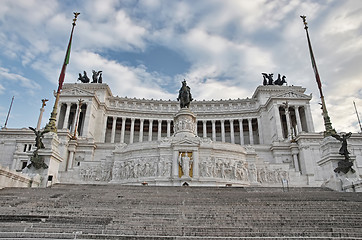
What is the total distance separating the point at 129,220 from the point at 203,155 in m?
17.4

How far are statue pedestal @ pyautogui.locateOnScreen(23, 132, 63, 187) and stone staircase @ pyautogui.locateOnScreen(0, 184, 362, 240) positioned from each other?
4.31 meters

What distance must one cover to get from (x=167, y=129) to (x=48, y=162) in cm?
4133

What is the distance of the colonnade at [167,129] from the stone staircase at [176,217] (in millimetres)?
44127

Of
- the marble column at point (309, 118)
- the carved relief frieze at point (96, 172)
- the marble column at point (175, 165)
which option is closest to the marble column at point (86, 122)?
the carved relief frieze at point (96, 172)

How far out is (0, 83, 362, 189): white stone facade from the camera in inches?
988

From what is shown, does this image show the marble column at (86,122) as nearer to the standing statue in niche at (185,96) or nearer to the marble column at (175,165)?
the standing statue in niche at (185,96)

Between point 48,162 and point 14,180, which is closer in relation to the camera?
point 14,180

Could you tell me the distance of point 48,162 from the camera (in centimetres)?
1728

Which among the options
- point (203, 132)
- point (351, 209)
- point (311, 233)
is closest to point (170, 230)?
point (311, 233)

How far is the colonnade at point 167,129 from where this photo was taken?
186ft

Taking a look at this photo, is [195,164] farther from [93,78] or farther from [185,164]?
[93,78]

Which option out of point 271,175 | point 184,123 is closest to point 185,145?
point 184,123

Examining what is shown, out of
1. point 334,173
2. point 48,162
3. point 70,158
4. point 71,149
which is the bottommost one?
point 334,173

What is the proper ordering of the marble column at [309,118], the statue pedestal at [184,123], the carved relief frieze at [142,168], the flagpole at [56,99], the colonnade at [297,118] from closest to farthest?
the flagpole at [56,99] < the carved relief frieze at [142,168] < the statue pedestal at [184,123] < the colonnade at [297,118] < the marble column at [309,118]
